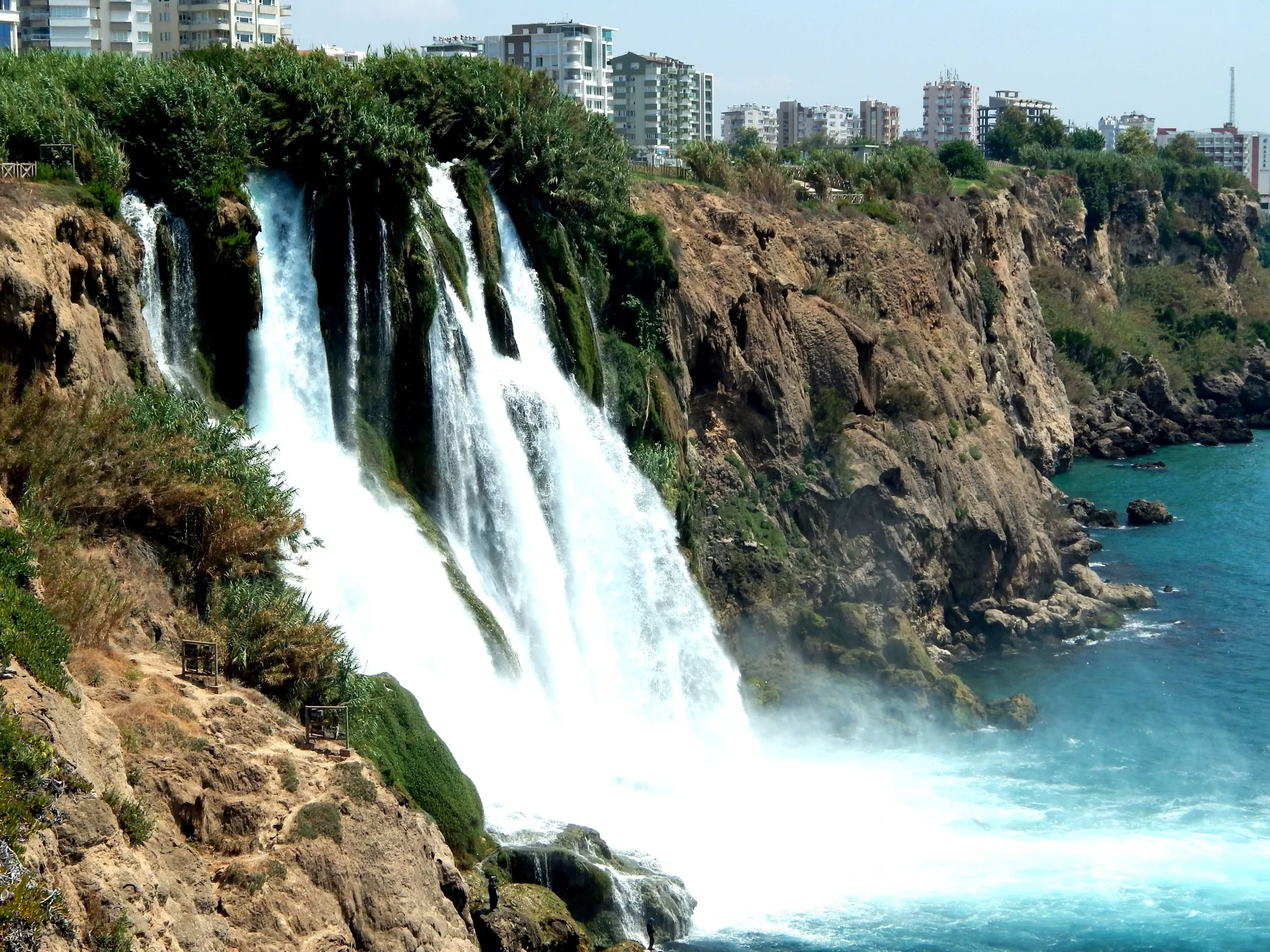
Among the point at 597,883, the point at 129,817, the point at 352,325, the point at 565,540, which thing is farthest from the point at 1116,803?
the point at 129,817

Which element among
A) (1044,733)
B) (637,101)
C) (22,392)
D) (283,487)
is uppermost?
(637,101)

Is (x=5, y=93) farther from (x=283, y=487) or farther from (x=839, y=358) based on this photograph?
(x=839, y=358)

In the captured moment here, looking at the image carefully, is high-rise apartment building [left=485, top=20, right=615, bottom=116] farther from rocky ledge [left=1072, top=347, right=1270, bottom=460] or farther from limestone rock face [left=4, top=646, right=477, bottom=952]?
limestone rock face [left=4, top=646, right=477, bottom=952]

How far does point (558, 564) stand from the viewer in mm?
34031

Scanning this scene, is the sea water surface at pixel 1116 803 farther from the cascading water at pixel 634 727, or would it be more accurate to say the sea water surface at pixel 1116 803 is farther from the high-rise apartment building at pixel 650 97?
the high-rise apartment building at pixel 650 97

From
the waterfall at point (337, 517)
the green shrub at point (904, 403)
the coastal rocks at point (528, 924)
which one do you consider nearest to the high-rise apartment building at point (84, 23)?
the green shrub at point (904, 403)

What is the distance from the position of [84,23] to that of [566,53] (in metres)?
57.2

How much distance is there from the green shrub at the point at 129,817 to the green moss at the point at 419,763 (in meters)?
5.67

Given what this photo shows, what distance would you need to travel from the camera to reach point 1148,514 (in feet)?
214

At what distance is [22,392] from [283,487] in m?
5.36

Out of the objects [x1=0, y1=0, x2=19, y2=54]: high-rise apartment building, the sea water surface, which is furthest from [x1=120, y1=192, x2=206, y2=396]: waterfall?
[x1=0, y1=0, x2=19, y2=54]: high-rise apartment building

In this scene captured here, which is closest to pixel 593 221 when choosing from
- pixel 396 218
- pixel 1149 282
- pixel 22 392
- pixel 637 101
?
pixel 396 218

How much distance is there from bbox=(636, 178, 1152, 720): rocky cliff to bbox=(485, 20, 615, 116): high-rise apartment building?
3259 inches

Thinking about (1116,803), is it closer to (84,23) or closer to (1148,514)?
(1148,514)
